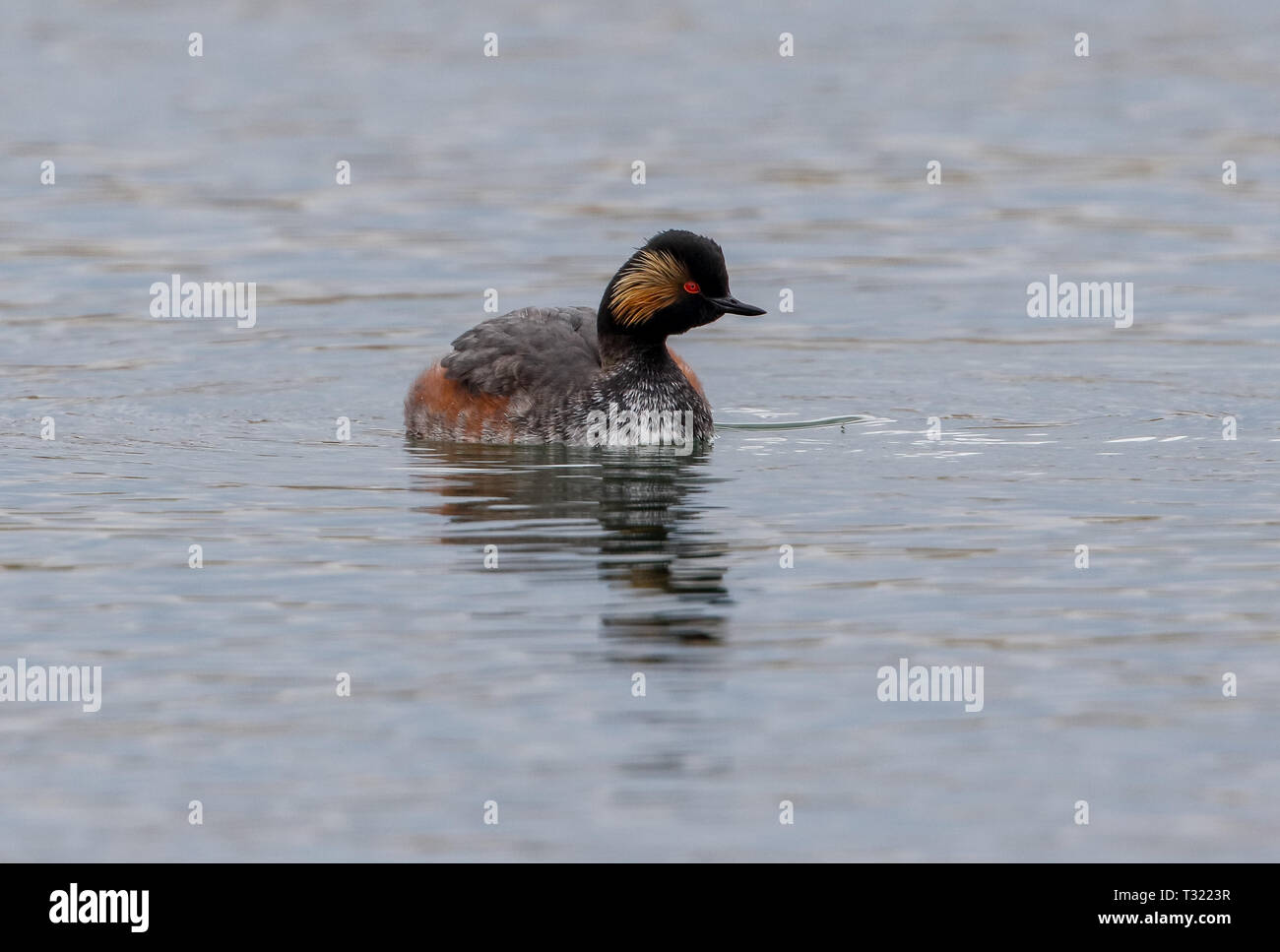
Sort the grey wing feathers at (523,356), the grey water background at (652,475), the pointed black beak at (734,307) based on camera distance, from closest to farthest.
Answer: the grey water background at (652,475)
the pointed black beak at (734,307)
the grey wing feathers at (523,356)

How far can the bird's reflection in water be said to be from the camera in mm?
11883

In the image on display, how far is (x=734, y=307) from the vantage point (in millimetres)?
16047

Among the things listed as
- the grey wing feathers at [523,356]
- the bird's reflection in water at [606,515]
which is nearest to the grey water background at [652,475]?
the bird's reflection in water at [606,515]

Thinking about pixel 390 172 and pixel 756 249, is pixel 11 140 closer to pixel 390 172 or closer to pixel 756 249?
pixel 390 172

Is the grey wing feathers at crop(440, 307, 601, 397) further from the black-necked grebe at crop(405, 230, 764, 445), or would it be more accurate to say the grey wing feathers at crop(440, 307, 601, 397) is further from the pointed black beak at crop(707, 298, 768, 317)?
the pointed black beak at crop(707, 298, 768, 317)

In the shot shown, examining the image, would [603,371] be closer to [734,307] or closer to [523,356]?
[523,356]

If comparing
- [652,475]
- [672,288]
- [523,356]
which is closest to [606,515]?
[652,475]

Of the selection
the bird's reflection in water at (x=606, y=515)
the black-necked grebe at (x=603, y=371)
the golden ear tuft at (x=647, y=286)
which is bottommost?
the bird's reflection in water at (x=606, y=515)

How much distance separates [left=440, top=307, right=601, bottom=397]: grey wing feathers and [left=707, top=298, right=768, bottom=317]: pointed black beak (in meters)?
1.07

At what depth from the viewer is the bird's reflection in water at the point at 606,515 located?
11.9 meters

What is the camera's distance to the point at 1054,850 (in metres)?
8.57

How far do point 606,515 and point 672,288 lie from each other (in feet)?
8.60

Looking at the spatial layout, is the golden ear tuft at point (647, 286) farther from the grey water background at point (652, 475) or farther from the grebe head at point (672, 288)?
the grey water background at point (652, 475)

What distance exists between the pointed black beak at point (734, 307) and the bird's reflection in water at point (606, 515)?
1025 millimetres
